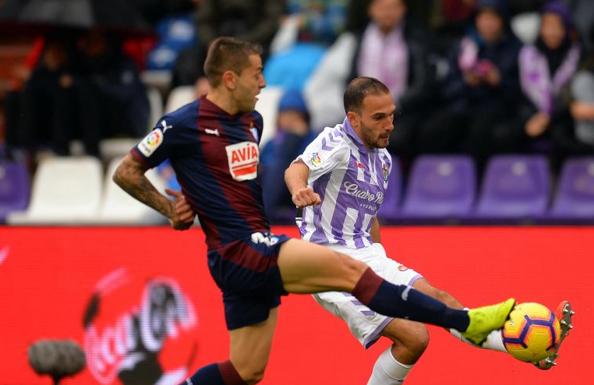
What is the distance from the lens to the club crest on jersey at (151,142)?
22.5ft

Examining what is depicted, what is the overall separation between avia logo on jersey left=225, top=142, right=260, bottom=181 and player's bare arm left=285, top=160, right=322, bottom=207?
0.65ft

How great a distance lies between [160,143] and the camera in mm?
6855

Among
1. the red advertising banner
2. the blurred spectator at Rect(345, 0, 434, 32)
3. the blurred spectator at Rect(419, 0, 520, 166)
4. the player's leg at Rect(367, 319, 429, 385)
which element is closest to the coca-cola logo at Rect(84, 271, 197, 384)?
the red advertising banner

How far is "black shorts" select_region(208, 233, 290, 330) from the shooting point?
6766mm

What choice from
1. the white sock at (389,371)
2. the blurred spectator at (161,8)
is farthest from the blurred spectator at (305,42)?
the white sock at (389,371)

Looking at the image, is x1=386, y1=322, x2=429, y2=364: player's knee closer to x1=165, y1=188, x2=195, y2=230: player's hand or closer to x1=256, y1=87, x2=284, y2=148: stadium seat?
x1=165, y1=188, x2=195, y2=230: player's hand

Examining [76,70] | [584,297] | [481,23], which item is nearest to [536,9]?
[481,23]

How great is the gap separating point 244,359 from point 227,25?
271 inches

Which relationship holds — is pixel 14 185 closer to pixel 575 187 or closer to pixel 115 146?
pixel 115 146

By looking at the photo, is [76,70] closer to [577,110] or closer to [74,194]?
[74,194]

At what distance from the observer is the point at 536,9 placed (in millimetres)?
12984

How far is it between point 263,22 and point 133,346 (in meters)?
5.10

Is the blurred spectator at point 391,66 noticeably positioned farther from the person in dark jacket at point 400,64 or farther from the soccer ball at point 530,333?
the soccer ball at point 530,333

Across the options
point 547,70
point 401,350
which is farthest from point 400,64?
point 401,350
